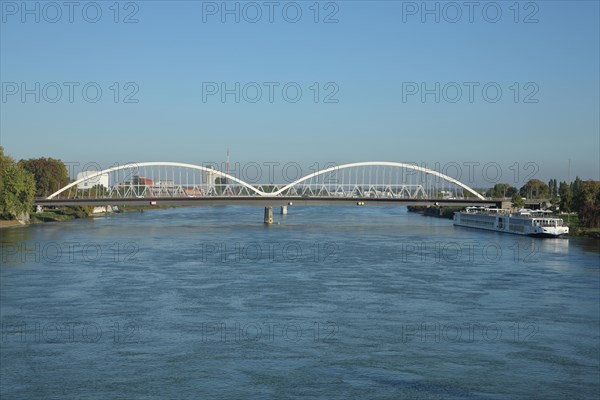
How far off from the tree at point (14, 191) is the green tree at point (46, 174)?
563 inches

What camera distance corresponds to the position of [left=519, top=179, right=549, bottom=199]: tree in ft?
342

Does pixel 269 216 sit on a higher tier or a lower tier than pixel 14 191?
lower

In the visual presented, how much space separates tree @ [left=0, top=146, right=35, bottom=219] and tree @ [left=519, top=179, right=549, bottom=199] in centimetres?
6889

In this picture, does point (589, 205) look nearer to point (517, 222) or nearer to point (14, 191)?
point (517, 222)

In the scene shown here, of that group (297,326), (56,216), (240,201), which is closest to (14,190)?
(56,216)

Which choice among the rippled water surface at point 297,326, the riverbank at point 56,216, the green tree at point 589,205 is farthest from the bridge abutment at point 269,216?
the rippled water surface at point 297,326

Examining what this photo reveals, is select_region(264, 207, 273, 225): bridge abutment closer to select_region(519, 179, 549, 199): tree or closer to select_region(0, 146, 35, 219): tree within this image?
select_region(0, 146, 35, 219): tree

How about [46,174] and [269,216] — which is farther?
[46,174]

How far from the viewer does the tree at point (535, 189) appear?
104m

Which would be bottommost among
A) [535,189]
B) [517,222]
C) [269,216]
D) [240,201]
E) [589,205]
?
[517,222]

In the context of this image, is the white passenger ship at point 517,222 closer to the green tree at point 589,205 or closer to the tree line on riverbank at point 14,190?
the green tree at point 589,205

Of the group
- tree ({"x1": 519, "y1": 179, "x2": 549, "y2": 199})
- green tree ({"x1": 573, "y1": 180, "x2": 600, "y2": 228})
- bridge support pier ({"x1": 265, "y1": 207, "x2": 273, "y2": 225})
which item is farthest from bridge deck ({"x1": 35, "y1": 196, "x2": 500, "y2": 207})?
tree ({"x1": 519, "y1": 179, "x2": 549, "y2": 199})

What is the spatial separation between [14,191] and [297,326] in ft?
159

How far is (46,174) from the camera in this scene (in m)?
82.8
